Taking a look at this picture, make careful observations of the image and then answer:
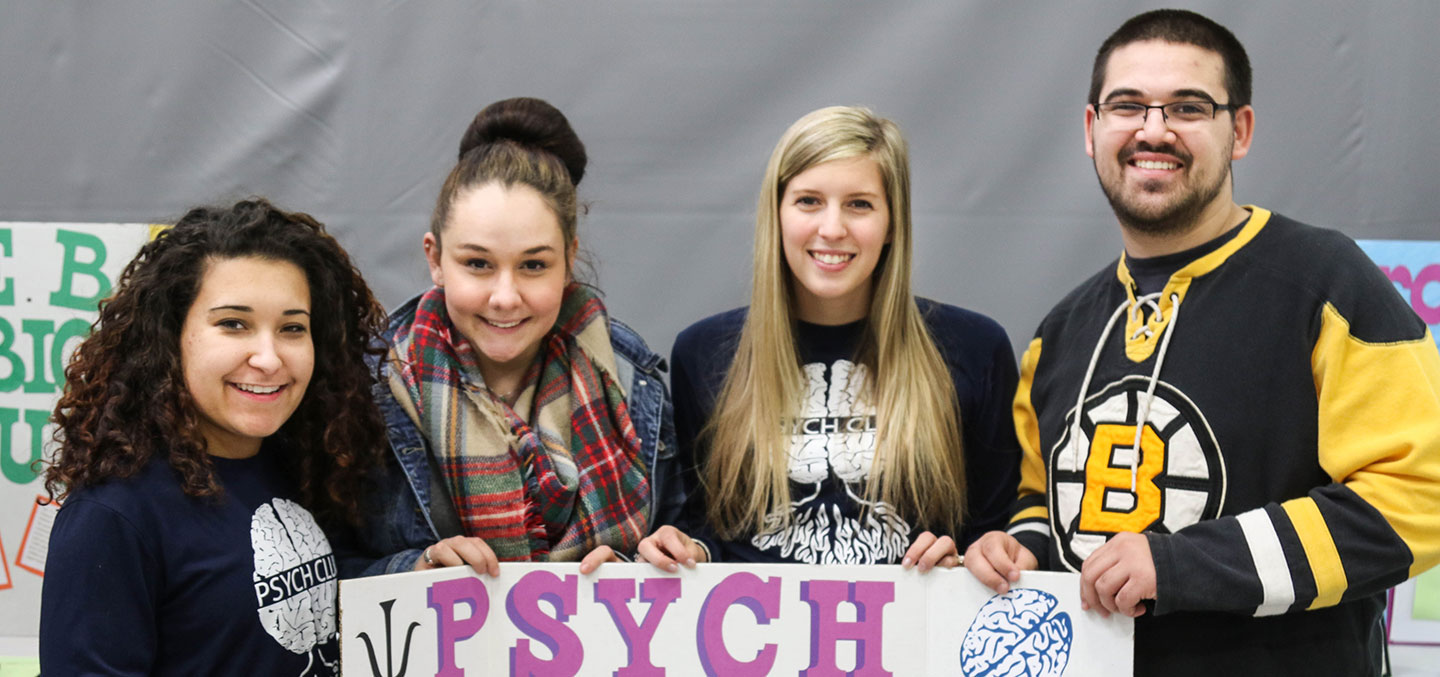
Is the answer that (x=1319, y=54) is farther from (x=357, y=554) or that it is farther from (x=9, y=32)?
(x=9, y=32)

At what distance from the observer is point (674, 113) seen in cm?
262

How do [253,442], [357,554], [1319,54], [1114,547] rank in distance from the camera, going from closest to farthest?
[1114,547] < [253,442] < [357,554] < [1319,54]

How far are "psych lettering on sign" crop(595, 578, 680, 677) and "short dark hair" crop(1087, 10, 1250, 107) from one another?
1.20m

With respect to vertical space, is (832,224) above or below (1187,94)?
below

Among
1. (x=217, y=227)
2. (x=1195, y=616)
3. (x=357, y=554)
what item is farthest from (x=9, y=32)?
(x=1195, y=616)

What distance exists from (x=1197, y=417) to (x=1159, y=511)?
16 centimetres

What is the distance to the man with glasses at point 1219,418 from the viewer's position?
150 cm

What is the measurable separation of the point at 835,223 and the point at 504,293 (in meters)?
0.61

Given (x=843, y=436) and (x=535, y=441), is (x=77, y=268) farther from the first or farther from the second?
(x=843, y=436)

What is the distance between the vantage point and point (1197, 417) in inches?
63.8

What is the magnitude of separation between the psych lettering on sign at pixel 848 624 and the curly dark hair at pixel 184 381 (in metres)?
0.80

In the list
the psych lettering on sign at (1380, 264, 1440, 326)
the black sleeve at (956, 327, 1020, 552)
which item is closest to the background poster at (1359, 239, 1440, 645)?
the psych lettering on sign at (1380, 264, 1440, 326)

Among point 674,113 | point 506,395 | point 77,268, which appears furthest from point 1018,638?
point 77,268

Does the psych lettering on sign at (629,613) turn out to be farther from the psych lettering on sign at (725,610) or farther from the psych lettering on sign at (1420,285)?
the psych lettering on sign at (1420,285)
